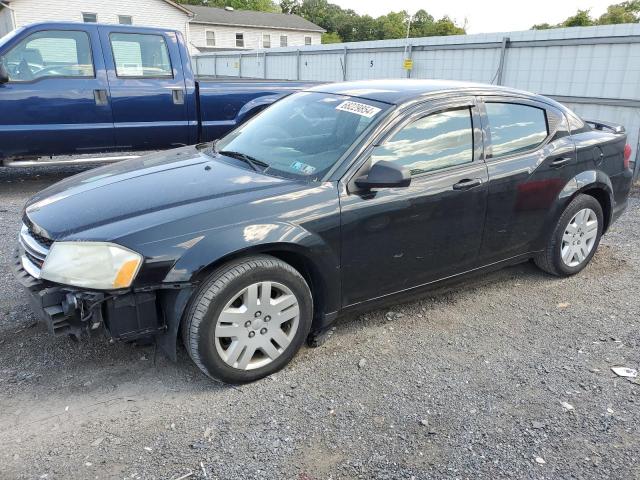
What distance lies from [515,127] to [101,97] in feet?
16.8

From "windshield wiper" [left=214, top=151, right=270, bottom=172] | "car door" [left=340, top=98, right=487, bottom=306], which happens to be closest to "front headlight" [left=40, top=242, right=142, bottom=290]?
"windshield wiper" [left=214, top=151, right=270, bottom=172]

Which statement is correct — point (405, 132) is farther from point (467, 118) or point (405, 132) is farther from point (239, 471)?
point (239, 471)

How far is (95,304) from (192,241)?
22.0 inches

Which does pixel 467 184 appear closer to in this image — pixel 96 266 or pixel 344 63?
pixel 96 266

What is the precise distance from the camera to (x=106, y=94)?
676 centimetres

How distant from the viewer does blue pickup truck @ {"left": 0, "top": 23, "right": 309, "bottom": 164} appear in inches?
253

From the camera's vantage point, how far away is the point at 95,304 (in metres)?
2.62

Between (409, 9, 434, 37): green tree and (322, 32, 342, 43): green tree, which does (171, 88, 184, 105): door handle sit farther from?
(409, 9, 434, 37): green tree

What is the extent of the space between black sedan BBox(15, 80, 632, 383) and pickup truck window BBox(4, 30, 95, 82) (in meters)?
3.54

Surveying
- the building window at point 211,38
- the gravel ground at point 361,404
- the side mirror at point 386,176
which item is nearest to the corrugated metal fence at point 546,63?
the gravel ground at point 361,404

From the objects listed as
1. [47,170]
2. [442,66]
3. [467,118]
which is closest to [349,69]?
[442,66]

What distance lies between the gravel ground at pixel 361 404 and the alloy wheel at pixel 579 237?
2.07ft

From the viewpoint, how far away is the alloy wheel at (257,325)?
2.85 meters

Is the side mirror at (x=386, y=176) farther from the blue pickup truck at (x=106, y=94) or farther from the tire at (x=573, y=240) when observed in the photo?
the blue pickup truck at (x=106, y=94)
